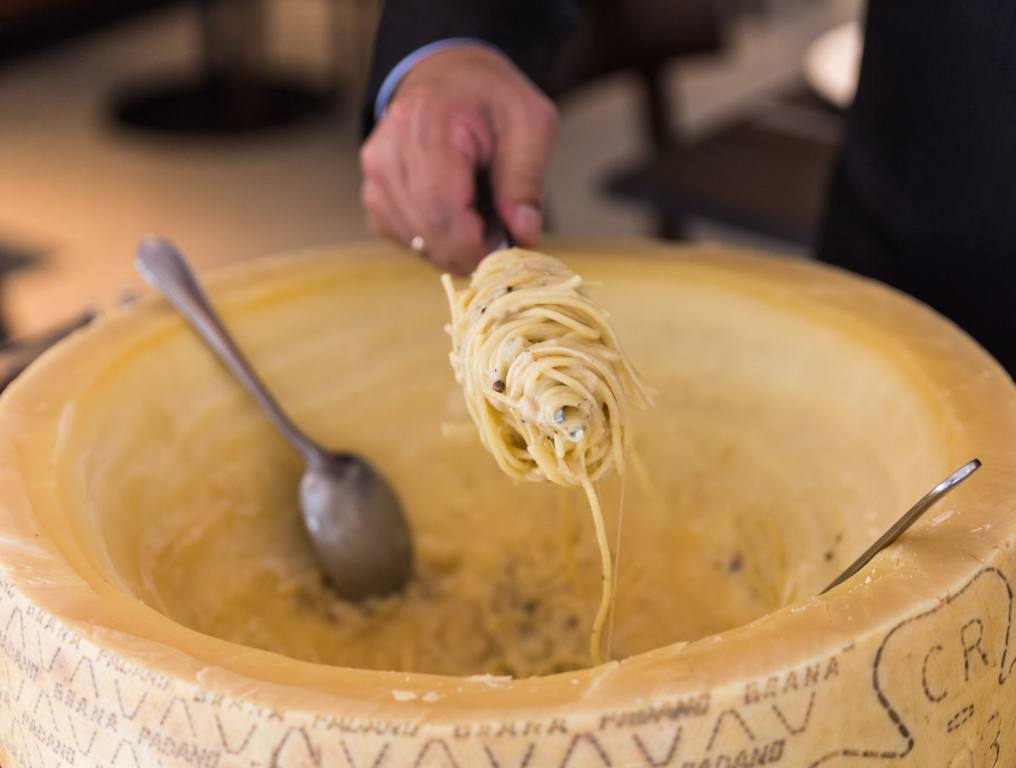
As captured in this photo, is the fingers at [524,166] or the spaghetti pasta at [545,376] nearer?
the spaghetti pasta at [545,376]

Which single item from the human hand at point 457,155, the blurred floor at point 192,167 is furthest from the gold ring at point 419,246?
the blurred floor at point 192,167

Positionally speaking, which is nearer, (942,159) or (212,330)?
(212,330)

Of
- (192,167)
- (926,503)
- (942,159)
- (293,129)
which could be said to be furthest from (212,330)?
(293,129)

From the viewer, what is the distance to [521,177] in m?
1.07

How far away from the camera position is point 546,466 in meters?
0.88

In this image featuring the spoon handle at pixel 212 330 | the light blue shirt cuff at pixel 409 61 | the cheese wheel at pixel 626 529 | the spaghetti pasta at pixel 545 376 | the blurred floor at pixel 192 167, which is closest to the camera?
the cheese wheel at pixel 626 529

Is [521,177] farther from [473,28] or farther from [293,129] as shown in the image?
[293,129]

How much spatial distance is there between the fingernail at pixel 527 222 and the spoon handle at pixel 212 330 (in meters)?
0.26

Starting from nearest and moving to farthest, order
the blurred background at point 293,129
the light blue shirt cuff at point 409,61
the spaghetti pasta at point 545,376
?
the spaghetti pasta at point 545,376
the light blue shirt cuff at point 409,61
the blurred background at point 293,129

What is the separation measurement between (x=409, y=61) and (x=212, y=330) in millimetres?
351

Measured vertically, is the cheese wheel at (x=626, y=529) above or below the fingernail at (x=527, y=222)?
below

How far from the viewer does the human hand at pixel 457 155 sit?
1.06m

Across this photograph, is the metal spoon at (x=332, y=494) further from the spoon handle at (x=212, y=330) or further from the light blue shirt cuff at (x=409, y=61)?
the light blue shirt cuff at (x=409, y=61)

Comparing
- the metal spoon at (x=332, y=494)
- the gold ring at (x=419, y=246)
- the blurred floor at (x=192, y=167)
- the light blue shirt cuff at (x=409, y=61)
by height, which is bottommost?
the blurred floor at (x=192, y=167)
